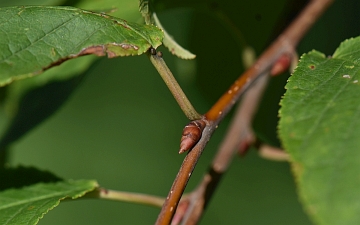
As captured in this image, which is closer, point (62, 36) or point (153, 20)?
point (62, 36)

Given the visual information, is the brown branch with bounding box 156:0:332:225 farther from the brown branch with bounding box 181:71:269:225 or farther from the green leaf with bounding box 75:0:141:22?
the green leaf with bounding box 75:0:141:22

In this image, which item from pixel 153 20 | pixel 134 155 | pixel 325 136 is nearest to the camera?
pixel 325 136

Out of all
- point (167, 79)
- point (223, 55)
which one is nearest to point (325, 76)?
point (167, 79)

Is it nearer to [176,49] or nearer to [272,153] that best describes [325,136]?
[176,49]

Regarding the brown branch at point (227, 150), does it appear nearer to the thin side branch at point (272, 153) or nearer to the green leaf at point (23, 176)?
the thin side branch at point (272, 153)

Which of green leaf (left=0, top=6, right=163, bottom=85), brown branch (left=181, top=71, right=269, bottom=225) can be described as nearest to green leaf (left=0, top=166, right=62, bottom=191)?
brown branch (left=181, top=71, right=269, bottom=225)

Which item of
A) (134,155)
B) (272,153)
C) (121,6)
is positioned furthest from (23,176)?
(134,155)

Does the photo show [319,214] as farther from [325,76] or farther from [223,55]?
[223,55]
